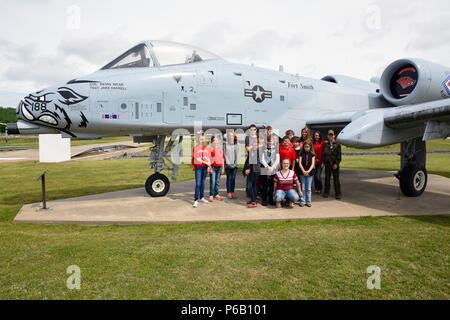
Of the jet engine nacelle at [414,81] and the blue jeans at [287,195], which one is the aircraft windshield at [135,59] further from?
the jet engine nacelle at [414,81]

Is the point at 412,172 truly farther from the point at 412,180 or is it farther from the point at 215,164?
the point at 215,164

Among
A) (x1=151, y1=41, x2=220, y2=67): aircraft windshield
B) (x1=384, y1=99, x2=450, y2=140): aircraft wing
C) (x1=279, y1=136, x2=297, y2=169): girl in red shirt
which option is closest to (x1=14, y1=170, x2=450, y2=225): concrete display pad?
(x1=279, y1=136, x2=297, y2=169): girl in red shirt

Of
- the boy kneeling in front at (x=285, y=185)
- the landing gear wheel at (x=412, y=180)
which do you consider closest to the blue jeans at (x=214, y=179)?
the boy kneeling in front at (x=285, y=185)

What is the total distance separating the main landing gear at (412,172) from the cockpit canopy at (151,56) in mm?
6276

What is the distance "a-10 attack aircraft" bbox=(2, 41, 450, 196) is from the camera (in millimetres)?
5910

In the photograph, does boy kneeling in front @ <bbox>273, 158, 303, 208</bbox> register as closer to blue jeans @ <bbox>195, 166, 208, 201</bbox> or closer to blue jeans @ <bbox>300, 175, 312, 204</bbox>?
blue jeans @ <bbox>300, 175, 312, 204</bbox>

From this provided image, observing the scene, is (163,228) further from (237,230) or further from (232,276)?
(232,276)

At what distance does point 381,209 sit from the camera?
630 centimetres

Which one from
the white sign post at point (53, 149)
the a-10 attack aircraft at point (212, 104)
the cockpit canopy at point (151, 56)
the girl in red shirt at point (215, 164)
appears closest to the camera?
the a-10 attack aircraft at point (212, 104)

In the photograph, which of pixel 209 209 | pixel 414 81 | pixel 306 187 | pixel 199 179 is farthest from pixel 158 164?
pixel 414 81

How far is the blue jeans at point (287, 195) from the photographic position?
6.40 m

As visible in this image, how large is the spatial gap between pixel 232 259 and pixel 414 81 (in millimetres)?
7391

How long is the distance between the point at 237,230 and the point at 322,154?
3.70 metres

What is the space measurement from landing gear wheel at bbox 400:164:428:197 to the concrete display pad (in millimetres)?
212
